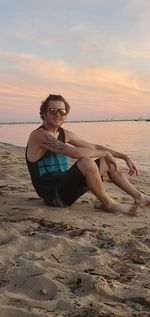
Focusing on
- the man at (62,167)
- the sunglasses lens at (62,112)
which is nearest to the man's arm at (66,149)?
the man at (62,167)

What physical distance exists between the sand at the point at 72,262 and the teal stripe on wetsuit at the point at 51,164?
46 cm

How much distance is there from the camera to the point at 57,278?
285 cm

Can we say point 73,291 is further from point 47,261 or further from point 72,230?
point 72,230

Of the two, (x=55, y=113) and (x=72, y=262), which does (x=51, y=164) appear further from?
(x=72, y=262)

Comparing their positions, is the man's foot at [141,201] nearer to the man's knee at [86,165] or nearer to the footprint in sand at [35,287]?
the man's knee at [86,165]

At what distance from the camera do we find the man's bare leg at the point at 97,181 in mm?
4641

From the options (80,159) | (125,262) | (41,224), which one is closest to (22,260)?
(125,262)

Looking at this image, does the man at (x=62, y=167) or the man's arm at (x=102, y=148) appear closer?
the man at (x=62, y=167)

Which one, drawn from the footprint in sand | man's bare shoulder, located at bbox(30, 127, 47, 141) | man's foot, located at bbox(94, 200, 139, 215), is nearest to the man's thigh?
man's foot, located at bbox(94, 200, 139, 215)

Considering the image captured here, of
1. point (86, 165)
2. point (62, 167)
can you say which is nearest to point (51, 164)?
point (62, 167)

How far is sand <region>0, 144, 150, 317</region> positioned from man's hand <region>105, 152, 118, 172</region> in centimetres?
56

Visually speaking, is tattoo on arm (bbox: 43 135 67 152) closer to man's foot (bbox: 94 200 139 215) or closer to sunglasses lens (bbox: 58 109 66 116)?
sunglasses lens (bbox: 58 109 66 116)

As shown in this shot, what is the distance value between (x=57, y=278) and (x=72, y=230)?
1.23 meters

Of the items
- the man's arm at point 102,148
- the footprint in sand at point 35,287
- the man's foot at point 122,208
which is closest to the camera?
the footprint in sand at point 35,287
